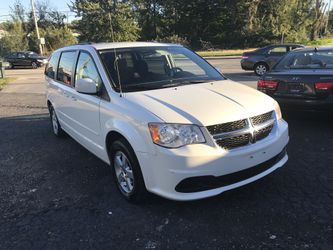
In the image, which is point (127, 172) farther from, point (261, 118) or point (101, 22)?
point (101, 22)

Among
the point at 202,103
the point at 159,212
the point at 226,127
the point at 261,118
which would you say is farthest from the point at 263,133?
the point at 159,212

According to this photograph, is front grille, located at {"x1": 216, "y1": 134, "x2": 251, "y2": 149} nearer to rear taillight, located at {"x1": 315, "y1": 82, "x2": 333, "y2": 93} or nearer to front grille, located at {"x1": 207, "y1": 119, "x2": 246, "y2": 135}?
front grille, located at {"x1": 207, "y1": 119, "x2": 246, "y2": 135}

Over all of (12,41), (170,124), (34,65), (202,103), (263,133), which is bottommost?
(34,65)

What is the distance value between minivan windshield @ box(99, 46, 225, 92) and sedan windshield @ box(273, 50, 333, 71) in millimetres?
2245

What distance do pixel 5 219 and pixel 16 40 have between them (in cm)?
4537

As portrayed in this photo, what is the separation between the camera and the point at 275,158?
4.20 m

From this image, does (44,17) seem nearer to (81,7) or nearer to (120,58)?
(81,7)

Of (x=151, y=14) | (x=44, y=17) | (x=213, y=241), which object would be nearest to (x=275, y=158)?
(x=213, y=241)

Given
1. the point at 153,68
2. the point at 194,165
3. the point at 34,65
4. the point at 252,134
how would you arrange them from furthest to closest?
1. the point at 34,65
2. the point at 153,68
3. the point at 252,134
4. the point at 194,165

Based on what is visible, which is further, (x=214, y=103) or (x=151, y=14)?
(x=151, y=14)

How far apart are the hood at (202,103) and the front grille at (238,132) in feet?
0.17

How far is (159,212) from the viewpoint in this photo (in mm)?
3990

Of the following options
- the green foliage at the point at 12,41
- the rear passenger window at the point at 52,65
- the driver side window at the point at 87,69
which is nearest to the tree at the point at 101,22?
the green foliage at the point at 12,41

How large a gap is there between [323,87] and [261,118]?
258 cm
